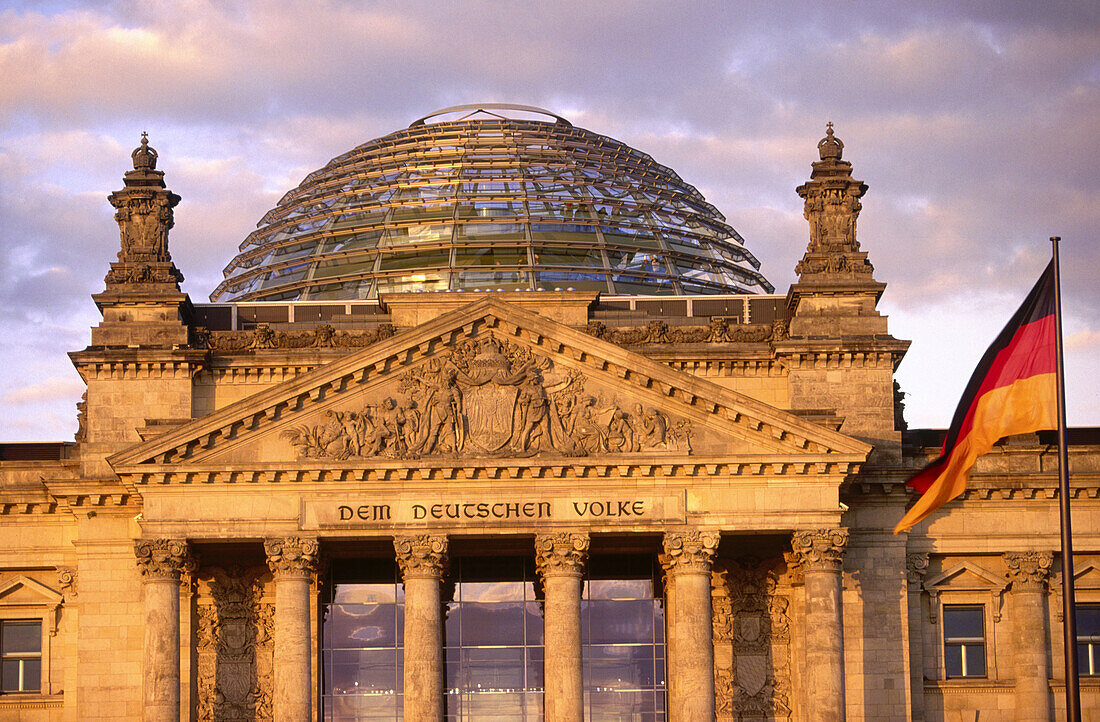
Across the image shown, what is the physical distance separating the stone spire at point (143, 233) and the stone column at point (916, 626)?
2701 centimetres

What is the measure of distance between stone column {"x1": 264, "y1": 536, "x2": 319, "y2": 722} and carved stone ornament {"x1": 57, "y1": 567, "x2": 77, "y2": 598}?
9167mm

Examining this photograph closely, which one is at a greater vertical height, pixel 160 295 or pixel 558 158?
pixel 558 158

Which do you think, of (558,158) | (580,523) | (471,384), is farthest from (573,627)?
(558,158)

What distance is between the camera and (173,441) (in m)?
60.1

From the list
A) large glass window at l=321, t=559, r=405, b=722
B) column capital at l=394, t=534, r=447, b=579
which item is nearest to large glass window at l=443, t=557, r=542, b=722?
large glass window at l=321, t=559, r=405, b=722

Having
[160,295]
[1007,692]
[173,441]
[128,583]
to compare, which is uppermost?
[160,295]

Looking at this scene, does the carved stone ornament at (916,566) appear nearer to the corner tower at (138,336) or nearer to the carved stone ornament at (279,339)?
the carved stone ornament at (279,339)

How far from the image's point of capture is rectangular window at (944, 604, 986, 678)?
67000 mm

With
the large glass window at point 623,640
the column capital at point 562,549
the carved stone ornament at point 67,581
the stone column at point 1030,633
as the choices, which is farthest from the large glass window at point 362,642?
the stone column at point 1030,633

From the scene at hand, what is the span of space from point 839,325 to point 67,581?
90.9 ft

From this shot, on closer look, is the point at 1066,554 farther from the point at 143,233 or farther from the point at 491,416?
the point at 143,233

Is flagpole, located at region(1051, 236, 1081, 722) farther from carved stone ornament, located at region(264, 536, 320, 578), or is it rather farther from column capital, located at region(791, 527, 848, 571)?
carved stone ornament, located at region(264, 536, 320, 578)

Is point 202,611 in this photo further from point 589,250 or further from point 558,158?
point 558,158

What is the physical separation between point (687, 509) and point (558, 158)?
29042 mm
